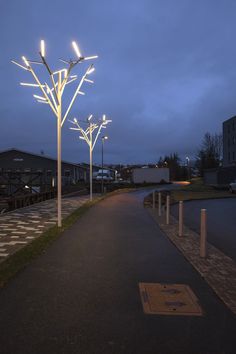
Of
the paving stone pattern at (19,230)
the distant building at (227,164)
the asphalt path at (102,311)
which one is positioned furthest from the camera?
the distant building at (227,164)

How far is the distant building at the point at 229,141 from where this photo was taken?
286 ft

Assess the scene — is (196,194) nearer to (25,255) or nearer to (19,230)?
(19,230)

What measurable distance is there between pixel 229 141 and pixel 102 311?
88.1m

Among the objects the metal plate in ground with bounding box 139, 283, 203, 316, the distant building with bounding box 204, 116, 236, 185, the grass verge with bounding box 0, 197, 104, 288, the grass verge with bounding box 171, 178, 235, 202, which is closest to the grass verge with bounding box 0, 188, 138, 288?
the grass verge with bounding box 0, 197, 104, 288

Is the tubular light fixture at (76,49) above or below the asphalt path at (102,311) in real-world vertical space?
above

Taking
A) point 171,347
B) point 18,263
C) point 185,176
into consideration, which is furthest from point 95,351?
point 185,176

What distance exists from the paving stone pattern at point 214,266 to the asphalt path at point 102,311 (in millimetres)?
164

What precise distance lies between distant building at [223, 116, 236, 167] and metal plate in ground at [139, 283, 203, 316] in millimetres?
81322

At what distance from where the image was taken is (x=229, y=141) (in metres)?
90.4

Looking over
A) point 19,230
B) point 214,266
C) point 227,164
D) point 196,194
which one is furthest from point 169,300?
point 227,164

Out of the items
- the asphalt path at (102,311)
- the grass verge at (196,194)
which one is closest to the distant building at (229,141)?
the grass verge at (196,194)

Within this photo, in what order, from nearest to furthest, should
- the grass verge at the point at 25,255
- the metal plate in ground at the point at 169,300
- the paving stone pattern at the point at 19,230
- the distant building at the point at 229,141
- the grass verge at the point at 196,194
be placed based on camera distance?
the metal plate in ground at the point at 169,300
the grass verge at the point at 25,255
the paving stone pattern at the point at 19,230
the grass verge at the point at 196,194
the distant building at the point at 229,141

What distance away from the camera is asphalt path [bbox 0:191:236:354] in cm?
446

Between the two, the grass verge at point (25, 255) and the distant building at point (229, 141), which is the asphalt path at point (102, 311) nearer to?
the grass verge at point (25, 255)
